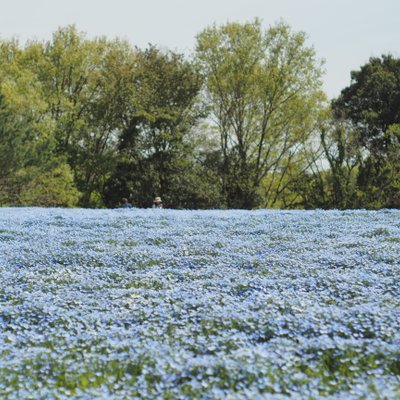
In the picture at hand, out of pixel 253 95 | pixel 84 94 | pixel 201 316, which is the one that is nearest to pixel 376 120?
pixel 253 95

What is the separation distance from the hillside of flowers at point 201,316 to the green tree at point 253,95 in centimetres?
2842

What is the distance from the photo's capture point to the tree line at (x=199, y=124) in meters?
39.4

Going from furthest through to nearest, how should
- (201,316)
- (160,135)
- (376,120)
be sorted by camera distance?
(376,120)
(160,135)
(201,316)

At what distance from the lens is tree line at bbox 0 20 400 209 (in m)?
39.4

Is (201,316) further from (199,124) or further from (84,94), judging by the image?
(84,94)

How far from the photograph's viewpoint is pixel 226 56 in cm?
4100

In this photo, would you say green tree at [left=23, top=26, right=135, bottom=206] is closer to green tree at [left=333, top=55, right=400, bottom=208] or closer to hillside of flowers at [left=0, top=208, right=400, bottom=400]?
green tree at [left=333, top=55, right=400, bottom=208]

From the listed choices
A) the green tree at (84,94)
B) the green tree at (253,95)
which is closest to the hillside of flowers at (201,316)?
the green tree at (253,95)

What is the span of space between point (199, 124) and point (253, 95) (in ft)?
14.8

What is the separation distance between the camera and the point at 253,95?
42.0 m

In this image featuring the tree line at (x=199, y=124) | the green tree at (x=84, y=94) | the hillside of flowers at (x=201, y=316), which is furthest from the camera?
the green tree at (x=84, y=94)

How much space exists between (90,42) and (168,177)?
1533cm

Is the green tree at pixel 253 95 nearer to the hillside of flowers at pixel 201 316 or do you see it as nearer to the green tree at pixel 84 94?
the green tree at pixel 84 94

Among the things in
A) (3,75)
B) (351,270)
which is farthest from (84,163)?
(351,270)
